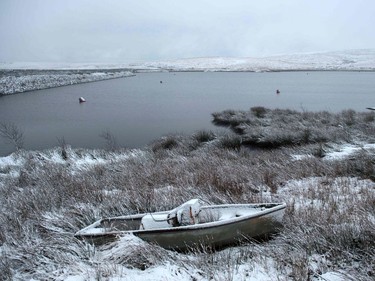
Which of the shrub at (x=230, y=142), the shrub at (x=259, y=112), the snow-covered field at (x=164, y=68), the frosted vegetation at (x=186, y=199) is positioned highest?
the snow-covered field at (x=164, y=68)

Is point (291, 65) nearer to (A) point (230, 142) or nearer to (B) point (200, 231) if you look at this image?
(A) point (230, 142)

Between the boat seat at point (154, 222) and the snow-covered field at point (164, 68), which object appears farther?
the snow-covered field at point (164, 68)

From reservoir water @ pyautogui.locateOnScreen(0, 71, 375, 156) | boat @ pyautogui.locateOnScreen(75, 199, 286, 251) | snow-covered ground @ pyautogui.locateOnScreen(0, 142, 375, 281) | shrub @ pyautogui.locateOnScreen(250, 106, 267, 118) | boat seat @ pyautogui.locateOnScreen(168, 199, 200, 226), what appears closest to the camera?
snow-covered ground @ pyautogui.locateOnScreen(0, 142, 375, 281)

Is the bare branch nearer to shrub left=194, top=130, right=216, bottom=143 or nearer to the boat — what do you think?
shrub left=194, top=130, right=216, bottom=143

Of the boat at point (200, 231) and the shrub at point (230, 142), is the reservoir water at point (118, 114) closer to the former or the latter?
the shrub at point (230, 142)

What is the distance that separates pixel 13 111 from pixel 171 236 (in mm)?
32240

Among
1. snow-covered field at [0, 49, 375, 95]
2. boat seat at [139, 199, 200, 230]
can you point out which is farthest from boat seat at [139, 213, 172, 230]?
snow-covered field at [0, 49, 375, 95]

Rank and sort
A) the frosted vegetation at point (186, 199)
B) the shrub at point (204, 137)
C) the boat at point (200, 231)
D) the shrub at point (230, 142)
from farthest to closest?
the shrub at point (204, 137), the shrub at point (230, 142), the boat at point (200, 231), the frosted vegetation at point (186, 199)

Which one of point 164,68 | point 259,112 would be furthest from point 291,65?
point 259,112

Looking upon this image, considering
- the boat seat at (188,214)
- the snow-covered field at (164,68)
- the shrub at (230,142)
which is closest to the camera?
the boat seat at (188,214)

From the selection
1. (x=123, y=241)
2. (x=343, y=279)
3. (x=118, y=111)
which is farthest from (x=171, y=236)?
(x=118, y=111)

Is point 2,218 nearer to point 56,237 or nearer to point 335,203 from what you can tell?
point 56,237

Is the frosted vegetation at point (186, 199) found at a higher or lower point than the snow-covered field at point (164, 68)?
lower

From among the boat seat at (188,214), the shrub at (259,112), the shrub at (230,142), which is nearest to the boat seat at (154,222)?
the boat seat at (188,214)
